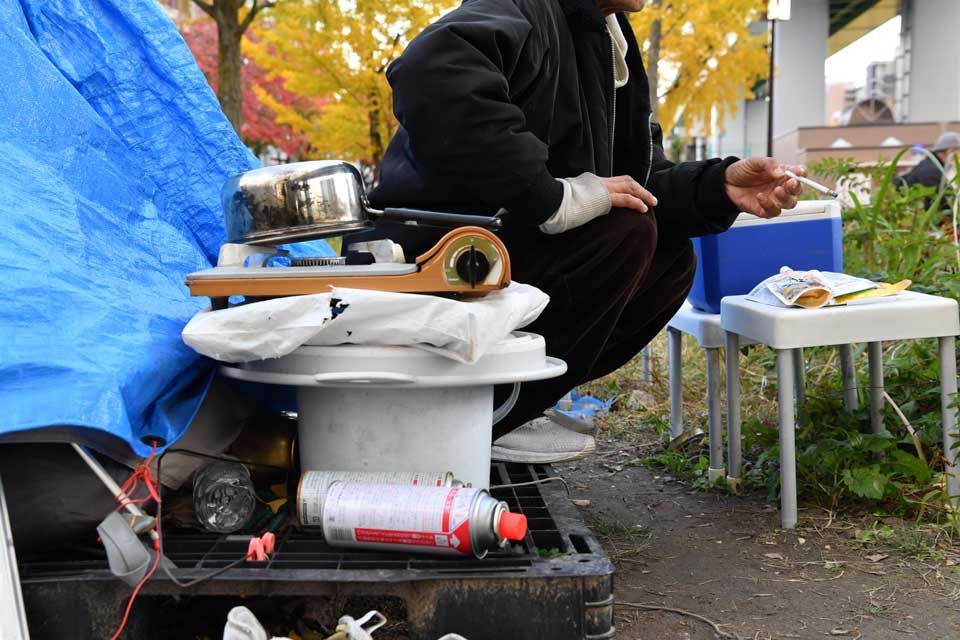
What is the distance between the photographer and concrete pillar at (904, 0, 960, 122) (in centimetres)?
1933

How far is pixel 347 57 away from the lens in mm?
11234

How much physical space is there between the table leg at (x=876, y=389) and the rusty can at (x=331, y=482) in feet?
5.21

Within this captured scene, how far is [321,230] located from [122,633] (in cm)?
80

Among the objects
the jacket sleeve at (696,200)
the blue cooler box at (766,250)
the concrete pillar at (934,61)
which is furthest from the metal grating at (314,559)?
the concrete pillar at (934,61)

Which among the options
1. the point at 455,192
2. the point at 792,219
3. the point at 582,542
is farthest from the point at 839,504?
the point at 455,192

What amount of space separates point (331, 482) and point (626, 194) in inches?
38.5

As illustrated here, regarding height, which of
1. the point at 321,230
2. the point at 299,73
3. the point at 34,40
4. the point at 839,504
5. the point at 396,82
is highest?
the point at 299,73

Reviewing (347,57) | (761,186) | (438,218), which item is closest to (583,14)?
(761,186)

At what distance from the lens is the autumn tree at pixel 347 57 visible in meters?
10.3

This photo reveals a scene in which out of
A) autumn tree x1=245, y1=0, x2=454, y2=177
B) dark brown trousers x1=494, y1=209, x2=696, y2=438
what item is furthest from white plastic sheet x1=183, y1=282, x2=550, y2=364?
autumn tree x1=245, y1=0, x2=454, y2=177

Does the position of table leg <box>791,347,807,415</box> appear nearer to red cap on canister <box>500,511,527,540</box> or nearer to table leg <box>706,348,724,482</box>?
table leg <box>706,348,724,482</box>

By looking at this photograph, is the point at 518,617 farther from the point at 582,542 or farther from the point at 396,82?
the point at 396,82

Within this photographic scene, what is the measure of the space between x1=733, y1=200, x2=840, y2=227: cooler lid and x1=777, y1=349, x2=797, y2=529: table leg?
1.87 feet

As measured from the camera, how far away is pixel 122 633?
4.81 ft
